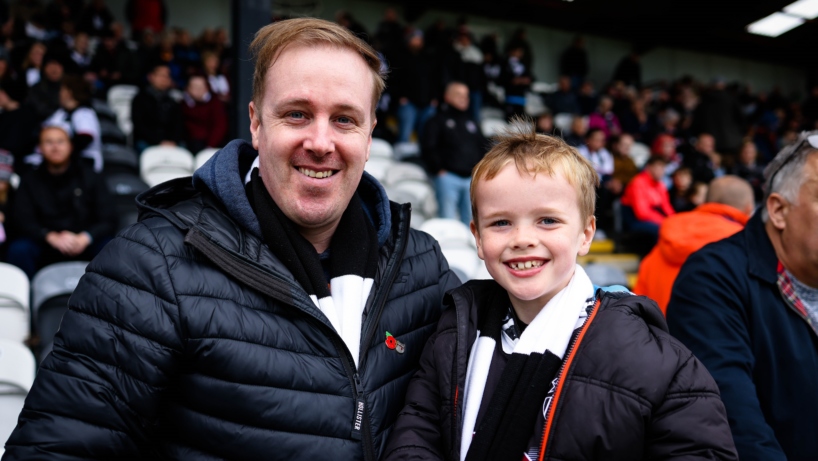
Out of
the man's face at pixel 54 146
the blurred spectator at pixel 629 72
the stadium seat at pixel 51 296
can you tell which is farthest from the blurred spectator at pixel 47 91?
the blurred spectator at pixel 629 72

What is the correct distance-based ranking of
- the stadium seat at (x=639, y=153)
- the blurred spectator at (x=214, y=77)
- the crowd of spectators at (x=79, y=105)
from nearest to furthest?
1. the crowd of spectators at (x=79, y=105)
2. the blurred spectator at (x=214, y=77)
3. the stadium seat at (x=639, y=153)

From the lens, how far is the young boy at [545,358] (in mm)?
1180

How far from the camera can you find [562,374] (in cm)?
125

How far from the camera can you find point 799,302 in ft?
5.56

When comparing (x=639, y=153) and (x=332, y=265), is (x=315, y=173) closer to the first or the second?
(x=332, y=265)

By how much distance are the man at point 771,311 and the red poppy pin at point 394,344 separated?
775mm

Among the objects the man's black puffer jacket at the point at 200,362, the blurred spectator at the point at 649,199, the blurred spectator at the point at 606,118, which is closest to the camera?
the man's black puffer jacket at the point at 200,362

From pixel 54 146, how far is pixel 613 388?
424 centimetres

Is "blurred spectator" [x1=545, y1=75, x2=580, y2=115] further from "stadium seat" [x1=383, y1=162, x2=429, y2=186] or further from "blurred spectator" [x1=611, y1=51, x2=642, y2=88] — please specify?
"stadium seat" [x1=383, y1=162, x2=429, y2=186]

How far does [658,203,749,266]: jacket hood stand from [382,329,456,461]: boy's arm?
1.92 metres

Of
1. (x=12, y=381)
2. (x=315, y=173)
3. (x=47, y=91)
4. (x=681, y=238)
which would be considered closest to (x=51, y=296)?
(x=12, y=381)

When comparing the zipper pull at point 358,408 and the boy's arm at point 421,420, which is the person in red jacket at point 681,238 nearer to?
the boy's arm at point 421,420

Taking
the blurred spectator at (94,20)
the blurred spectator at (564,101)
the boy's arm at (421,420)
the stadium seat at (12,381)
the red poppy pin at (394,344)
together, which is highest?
the blurred spectator at (94,20)

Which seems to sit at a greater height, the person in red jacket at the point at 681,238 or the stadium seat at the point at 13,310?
the person in red jacket at the point at 681,238
